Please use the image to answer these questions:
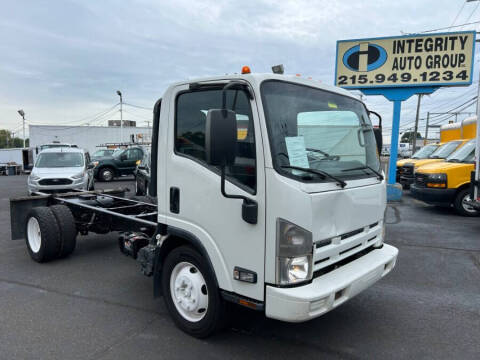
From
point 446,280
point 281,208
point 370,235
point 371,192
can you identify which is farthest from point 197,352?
point 446,280

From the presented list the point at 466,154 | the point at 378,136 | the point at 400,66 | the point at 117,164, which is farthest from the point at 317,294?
the point at 117,164

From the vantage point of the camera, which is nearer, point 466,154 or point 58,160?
point 466,154

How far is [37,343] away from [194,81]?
9.17 feet

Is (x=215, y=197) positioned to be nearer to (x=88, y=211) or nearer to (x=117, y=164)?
(x=88, y=211)

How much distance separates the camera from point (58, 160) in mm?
12164

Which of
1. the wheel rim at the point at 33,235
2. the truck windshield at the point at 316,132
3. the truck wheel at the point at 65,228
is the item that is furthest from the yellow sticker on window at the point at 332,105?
the wheel rim at the point at 33,235

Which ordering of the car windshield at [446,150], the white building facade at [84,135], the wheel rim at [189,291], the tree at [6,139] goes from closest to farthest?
the wheel rim at [189,291] < the car windshield at [446,150] < the white building facade at [84,135] < the tree at [6,139]

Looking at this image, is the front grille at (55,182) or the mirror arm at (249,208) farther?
the front grille at (55,182)

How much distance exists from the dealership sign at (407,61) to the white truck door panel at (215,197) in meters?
10.5

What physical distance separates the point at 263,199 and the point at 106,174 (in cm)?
1759

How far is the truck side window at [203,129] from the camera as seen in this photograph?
8.94 ft

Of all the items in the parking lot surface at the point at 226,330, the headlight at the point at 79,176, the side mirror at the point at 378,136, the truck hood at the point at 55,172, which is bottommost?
the parking lot surface at the point at 226,330

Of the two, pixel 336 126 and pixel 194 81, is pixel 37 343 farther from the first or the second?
pixel 336 126

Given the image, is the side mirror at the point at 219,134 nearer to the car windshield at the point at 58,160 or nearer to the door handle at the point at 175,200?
the door handle at the point at 175,200
